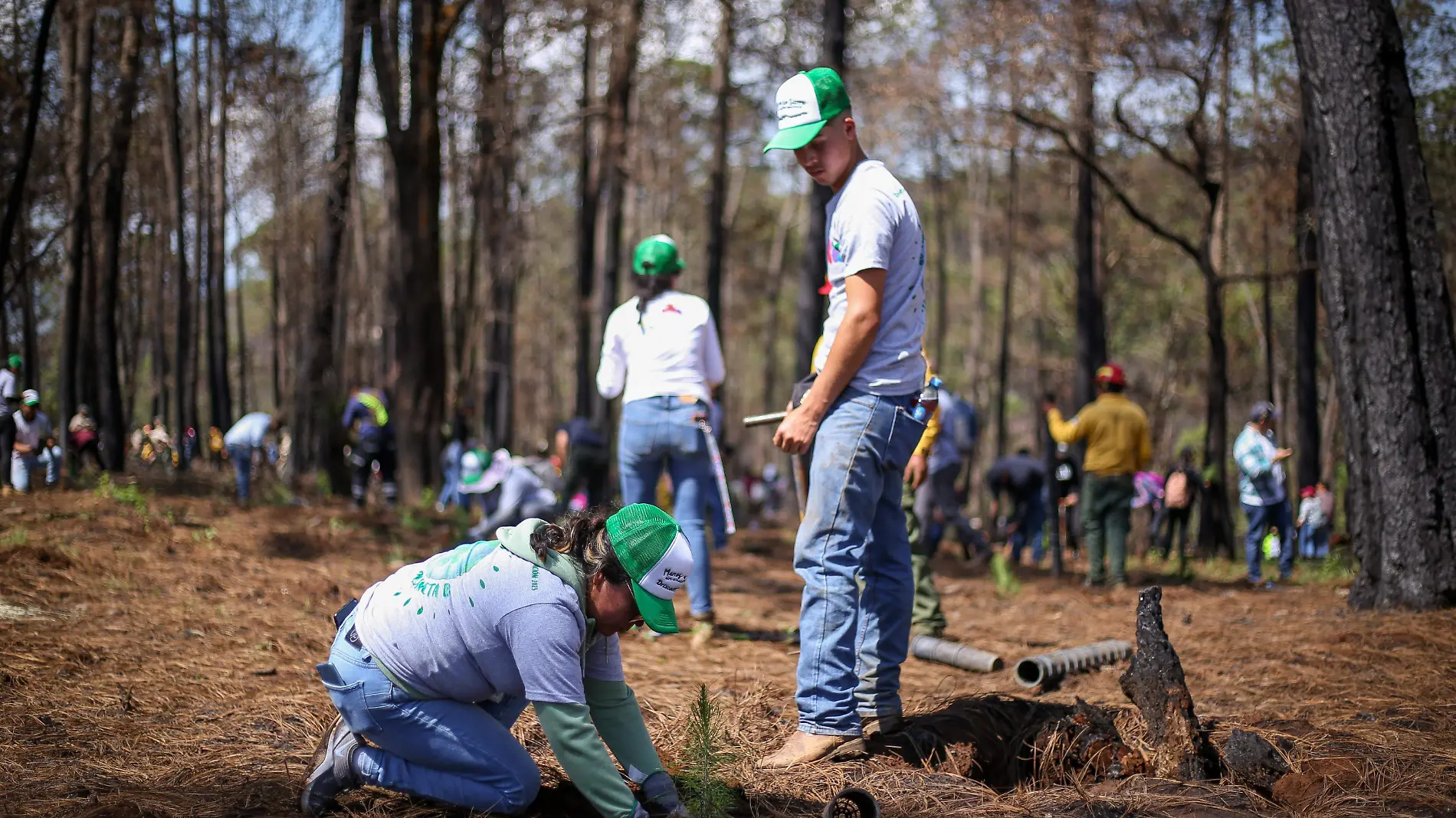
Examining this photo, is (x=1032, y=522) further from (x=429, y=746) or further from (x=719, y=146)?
(x=429, y=746)

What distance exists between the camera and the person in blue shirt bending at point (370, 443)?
1384cm

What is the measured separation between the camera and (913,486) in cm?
548

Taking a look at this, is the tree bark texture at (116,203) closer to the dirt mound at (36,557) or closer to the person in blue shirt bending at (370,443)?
the person in blue shirt bending at (370,443)

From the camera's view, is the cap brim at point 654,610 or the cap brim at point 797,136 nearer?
the cap brim at point 654,610

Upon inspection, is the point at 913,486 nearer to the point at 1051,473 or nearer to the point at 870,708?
the point at 870,708

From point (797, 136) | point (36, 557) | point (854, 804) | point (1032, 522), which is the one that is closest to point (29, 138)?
point (36, 557)

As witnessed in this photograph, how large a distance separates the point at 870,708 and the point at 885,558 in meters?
0.52

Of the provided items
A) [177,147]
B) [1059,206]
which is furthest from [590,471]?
[1059,206]

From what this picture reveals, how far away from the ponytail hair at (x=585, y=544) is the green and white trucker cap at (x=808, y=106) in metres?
1.45

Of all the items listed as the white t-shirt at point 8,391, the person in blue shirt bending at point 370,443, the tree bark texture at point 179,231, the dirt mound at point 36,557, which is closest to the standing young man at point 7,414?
the white t-shirt at point 8,391

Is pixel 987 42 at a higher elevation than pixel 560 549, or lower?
higher

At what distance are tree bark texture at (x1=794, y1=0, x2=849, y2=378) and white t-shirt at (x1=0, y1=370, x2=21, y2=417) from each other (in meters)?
8.85

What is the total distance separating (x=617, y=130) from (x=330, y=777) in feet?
53.7

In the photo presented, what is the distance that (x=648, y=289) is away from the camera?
5742 mm
